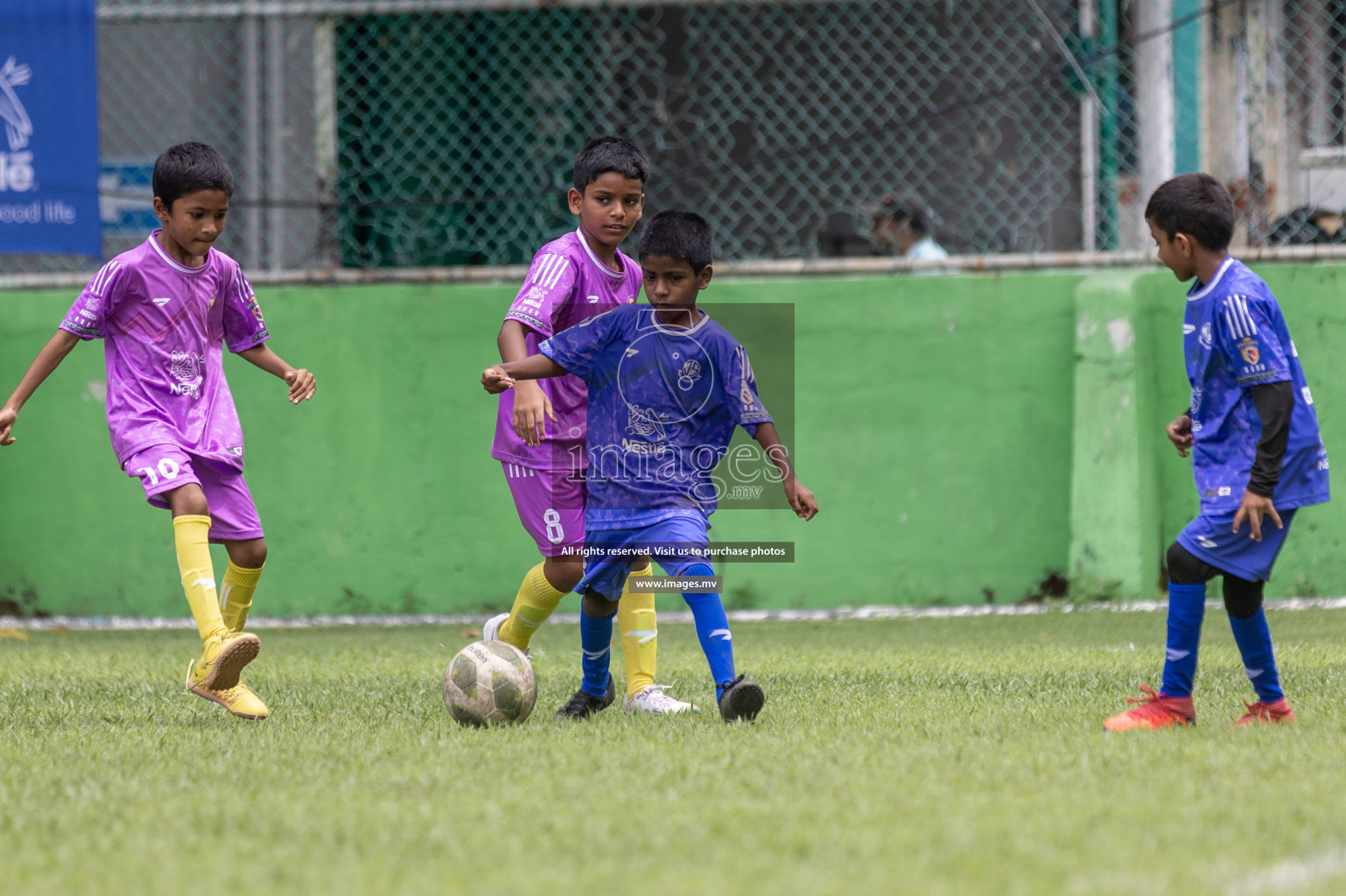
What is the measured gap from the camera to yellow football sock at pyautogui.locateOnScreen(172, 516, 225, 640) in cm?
465

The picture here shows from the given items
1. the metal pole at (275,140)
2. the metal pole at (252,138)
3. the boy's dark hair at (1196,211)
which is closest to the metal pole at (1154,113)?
the boy's dark hair at (1196,211)

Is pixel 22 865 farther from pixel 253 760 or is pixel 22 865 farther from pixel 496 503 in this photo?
pixel 496 503

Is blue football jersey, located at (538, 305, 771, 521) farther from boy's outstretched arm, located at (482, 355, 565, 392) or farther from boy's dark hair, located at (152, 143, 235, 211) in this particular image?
boy's dark hair, located at (152, 143, 235, 211)

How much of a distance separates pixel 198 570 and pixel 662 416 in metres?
1.53

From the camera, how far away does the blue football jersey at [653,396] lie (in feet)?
14.5

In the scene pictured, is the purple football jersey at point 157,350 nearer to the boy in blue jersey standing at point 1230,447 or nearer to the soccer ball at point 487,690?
the soccer ball at point 487,690

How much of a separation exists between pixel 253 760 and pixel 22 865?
3.37 feet

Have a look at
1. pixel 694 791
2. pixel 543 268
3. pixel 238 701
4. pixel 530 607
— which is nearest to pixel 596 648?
pixel 530 607

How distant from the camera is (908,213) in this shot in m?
8.50

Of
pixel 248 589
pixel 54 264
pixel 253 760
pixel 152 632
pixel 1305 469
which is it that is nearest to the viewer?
pixel 253 760

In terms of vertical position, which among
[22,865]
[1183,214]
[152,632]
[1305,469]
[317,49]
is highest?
[317,49]

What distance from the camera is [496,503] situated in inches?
309

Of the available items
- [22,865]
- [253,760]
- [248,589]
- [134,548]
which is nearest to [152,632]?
[134,548]

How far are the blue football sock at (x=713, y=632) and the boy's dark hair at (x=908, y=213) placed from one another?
4470 millimetres
